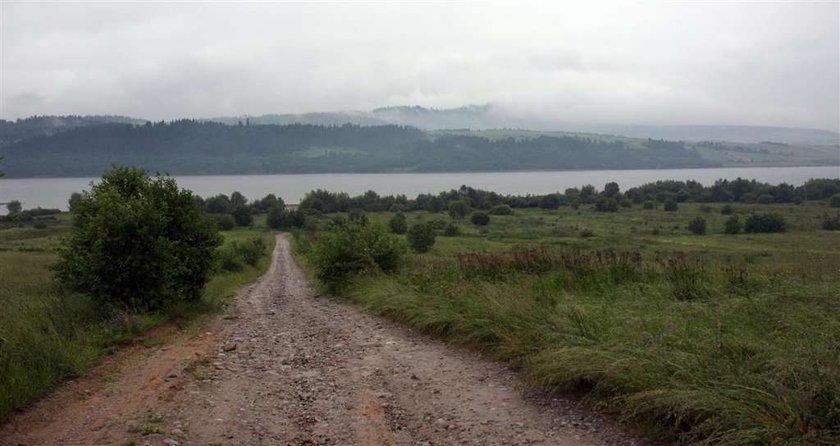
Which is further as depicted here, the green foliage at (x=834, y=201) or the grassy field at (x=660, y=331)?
the green foliage at (x=834, y=201)

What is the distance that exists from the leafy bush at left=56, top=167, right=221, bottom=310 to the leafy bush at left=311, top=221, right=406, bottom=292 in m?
5.08

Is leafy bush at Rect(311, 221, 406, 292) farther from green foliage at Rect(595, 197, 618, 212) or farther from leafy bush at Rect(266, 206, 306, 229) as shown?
green foliage at Rect(595, 197, 618, 212)

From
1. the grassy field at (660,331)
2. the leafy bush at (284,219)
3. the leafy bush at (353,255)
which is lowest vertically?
the leafy bush at (284,219)

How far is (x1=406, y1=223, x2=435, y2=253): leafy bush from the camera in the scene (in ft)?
224

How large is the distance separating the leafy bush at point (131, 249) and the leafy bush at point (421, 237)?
52.6 meters

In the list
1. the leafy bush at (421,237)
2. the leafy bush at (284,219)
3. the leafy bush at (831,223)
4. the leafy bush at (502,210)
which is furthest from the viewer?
the leafy bush at (502,210)

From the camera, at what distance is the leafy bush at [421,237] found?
68.2 meters

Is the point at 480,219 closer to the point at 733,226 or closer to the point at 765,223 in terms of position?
the point at 733,226

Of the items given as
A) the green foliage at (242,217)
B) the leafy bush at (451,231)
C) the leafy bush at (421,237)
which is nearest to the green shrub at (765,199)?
the leafy bush at (451,231)

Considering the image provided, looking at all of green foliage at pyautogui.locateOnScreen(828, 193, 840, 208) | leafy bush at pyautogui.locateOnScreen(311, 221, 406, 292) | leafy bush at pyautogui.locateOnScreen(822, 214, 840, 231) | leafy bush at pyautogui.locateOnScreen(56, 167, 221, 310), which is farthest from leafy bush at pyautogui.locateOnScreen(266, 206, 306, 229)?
leafy bush at pyautogui.locateOnScreen(56, 167, 221, 310)

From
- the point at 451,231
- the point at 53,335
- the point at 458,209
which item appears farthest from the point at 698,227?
the point at 53,335

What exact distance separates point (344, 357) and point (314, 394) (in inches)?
77.3

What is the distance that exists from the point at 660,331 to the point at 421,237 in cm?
6278

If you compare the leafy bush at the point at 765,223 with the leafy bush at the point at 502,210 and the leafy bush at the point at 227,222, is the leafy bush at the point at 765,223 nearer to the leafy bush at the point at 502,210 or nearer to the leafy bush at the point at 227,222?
the leafy bush at the point at 502,210
